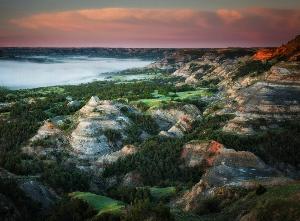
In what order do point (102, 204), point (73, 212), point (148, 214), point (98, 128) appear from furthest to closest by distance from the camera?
point (98, 128) → point (102, 204) → point (73, 212) → point (148, 214)

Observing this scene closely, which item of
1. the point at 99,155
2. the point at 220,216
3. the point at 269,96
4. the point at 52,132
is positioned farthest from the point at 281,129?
the point at 220,216

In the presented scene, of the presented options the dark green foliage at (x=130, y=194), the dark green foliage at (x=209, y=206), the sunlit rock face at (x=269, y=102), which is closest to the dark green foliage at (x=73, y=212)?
the dark green foliage at (x=209, y=206)

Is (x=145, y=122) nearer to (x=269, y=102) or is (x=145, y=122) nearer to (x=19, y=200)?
(x=269, y=102)

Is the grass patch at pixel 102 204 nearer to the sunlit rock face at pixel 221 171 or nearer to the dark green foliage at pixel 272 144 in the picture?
the sunlit rock face at pixel 221 171

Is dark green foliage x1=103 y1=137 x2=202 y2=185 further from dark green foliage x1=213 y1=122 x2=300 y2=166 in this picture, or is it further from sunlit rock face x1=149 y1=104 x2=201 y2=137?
sunlit rock face x1=149 y1=104 x2=201 y2=137

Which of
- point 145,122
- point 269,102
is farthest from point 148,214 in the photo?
point 145,122

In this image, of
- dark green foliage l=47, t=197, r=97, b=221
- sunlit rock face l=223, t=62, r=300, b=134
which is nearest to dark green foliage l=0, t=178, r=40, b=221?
dark green foliage l=47, t=197, r=97, b=221
